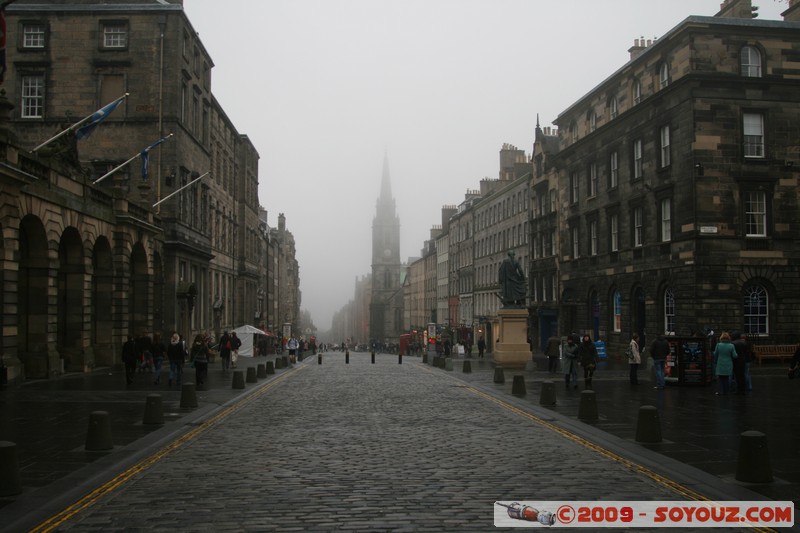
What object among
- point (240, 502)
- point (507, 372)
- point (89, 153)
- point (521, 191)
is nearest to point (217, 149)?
point (89, 153)

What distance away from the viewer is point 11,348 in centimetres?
2447

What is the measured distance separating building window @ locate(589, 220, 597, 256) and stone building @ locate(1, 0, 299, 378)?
2470 cm

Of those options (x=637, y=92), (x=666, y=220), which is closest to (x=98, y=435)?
(x=666, y=220)

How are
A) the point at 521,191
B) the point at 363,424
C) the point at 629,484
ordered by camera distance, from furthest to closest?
1. the point at 521,191
2. the point at 363,424
3. the point at 629,484

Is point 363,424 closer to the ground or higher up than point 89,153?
closer to the ground

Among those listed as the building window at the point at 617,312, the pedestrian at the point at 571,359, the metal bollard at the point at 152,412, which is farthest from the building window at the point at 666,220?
the metal bollard at the point at 152,412

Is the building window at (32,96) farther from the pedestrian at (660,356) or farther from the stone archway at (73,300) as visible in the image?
the pedestrian at (660,356)

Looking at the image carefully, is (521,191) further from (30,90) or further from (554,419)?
(554,419)

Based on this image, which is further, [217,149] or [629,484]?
[217,149]

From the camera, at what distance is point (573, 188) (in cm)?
5494

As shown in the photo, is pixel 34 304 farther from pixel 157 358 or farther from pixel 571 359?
pixel 571 359

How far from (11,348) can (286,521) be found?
19450 millimetres

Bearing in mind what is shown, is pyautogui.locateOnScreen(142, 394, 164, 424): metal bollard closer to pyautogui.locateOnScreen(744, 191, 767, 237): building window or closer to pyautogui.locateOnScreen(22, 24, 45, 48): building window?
pyautogui.locateOnScreen(744, 191, 767, 237): building window

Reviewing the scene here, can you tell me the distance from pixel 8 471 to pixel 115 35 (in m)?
41.0
